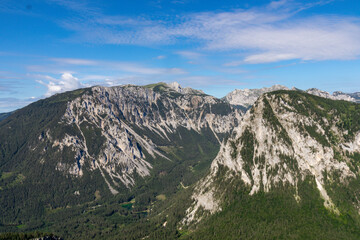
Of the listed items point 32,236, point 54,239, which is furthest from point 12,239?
point 54,239

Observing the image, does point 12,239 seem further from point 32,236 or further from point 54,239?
point 54,239
